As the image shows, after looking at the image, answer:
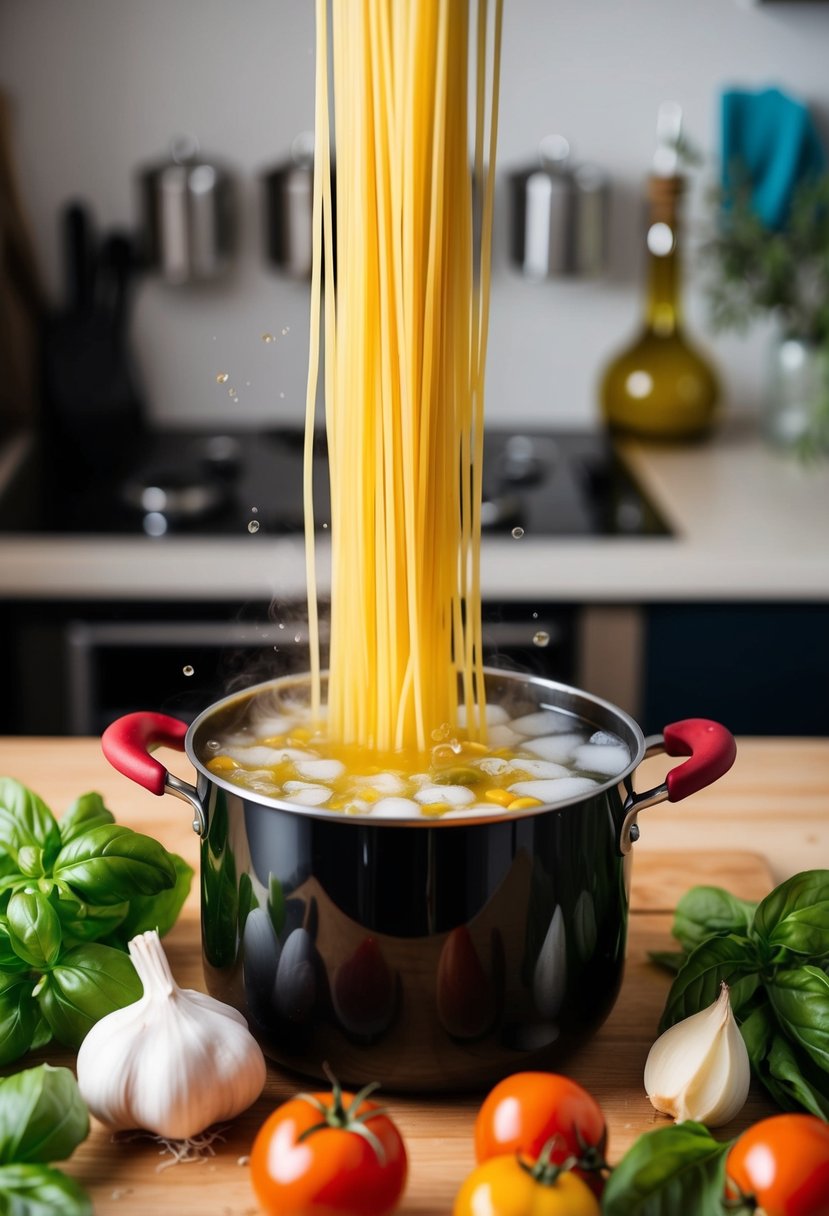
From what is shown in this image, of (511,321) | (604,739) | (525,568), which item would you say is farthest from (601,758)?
(511,321)

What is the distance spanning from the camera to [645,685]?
1.84 m

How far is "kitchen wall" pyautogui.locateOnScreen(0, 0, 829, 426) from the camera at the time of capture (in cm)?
228

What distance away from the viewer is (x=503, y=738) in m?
0.79

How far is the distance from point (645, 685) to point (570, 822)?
47.7 inches

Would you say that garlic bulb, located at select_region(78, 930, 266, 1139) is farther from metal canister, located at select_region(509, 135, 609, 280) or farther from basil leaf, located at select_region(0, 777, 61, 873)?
metal canister, located at select_region(509, 135, 609, 280)

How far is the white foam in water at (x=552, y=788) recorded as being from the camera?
28.0 inches

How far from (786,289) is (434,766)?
162 cm

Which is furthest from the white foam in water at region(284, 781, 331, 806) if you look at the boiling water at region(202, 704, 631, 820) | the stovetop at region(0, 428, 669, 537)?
the stovetop at region(0, 428, 669, 537)

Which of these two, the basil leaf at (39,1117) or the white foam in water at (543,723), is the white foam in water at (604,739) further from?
the basil leaf at (39,1117)

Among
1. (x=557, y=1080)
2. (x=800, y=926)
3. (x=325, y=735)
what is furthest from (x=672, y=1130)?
(x=325, y=735)

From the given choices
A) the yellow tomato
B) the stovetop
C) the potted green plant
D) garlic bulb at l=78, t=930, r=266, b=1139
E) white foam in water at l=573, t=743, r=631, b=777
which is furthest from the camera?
the potted green plant

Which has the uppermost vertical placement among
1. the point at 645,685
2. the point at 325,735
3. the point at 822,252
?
the point at 822,252

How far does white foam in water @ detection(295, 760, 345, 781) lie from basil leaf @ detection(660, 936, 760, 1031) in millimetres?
208

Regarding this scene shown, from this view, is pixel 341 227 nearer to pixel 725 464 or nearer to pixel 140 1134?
pixel 140 1134
